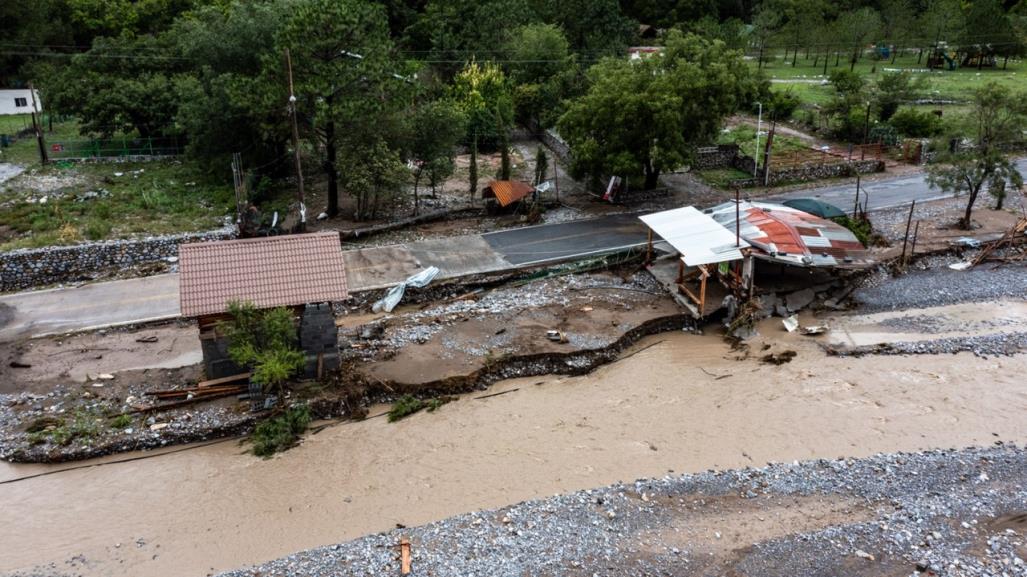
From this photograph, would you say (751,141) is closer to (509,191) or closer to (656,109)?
(656,109)

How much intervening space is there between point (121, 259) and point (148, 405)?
10.3 meters

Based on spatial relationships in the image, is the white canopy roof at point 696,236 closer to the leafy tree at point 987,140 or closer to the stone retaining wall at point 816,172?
the stone retaining wall at point 816,172

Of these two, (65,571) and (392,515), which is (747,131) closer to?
(392,515)

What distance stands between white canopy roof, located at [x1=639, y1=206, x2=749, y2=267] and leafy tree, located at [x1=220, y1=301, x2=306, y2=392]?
12.0 meters

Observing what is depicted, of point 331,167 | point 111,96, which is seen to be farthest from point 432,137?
point 111,96

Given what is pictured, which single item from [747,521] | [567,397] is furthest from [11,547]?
[747,521]

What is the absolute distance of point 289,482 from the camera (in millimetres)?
15766

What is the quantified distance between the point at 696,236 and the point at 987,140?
13.9 m

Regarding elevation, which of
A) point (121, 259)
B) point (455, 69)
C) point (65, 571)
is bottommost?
point (65, 571)

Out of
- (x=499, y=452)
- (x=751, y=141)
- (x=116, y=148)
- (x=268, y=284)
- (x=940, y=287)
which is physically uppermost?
(x=751, y=141)

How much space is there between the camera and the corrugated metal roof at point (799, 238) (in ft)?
74.7

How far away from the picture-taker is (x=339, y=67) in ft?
87.9

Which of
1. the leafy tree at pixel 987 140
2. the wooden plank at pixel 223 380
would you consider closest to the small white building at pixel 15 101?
the wooden plank at pixel 223 380

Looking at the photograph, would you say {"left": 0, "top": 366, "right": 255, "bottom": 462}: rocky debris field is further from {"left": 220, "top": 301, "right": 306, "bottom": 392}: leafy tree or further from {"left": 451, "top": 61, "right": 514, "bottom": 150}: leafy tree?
{"left": 451, "top": 61, "right": 514, "bottom": 150}: leafy tree
